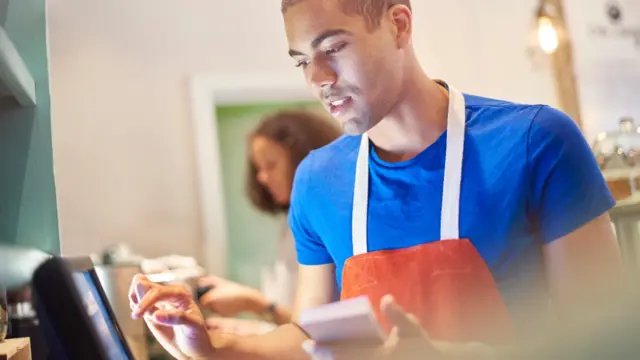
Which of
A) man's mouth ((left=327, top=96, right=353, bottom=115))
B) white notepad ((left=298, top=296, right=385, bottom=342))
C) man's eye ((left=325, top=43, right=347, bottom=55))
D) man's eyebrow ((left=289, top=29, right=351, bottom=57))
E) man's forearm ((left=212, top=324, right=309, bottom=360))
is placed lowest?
man's forearm ((left=212, top=324, right=309, bottom=360))

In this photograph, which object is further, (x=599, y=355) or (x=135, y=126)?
(x=135, y=126)

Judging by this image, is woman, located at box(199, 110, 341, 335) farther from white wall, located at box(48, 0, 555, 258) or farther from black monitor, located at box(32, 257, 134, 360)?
black monitor, located at box(32, 257, 134, 360)

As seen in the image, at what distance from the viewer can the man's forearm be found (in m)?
0.78

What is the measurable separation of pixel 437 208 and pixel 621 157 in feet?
0.86

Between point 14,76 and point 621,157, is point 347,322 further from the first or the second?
point 14,76

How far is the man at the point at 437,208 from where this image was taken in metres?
0.74

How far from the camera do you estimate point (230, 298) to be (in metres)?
0.83

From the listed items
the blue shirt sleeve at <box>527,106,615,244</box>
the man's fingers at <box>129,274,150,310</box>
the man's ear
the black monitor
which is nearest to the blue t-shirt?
the blue shirt sleeve at <box>527,106,615,244</box>

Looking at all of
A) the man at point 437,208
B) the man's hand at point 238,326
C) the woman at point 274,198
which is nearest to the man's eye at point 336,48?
the man at point 437,208

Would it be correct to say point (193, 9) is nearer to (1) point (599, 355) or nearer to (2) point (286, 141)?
(2) point (286, 141)

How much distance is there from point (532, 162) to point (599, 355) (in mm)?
213

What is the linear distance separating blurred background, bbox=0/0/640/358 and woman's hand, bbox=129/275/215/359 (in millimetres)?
68

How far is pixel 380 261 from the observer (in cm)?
78

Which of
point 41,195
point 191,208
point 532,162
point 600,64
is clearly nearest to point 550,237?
point 532,162
